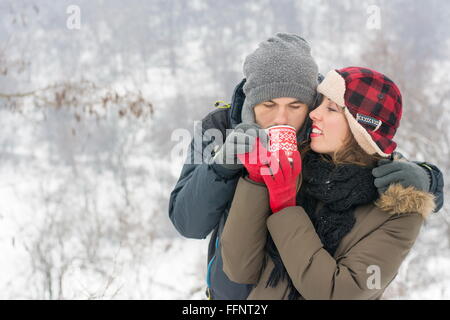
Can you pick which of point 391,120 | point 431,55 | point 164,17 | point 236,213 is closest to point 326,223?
point 236,213

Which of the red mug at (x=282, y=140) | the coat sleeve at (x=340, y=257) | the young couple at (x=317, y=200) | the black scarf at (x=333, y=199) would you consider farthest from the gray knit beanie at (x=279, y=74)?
the coat sleeve at (x=340, y=257)

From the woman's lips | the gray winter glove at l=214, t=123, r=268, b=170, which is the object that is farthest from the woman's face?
the gray winter glove at l=214, t=123, r=268, b=170

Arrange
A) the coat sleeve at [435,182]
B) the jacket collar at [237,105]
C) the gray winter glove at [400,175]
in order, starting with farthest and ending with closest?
the jacket collar at [237,105] < the coat sleeve at [435,182] < the gray winter glove at [400,175]

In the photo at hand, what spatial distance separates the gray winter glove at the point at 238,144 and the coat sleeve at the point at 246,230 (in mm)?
76

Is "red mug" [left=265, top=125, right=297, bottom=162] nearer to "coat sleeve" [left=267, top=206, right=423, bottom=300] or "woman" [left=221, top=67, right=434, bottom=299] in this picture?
"woman" [left=221, top=67, right=434, bottom=299]

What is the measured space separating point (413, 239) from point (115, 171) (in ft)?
91.1

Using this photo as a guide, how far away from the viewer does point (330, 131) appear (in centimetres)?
149

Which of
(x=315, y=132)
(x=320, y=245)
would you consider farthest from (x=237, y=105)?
(x=320, y=245)

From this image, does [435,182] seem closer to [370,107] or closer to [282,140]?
[370,107]

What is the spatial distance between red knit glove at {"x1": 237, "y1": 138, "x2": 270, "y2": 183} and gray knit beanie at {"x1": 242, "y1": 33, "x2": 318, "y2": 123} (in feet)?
1.04

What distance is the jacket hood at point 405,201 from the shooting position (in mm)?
1284

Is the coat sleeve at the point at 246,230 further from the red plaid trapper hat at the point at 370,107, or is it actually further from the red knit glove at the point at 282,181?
the red plaid trapper hat at the point at 370,107

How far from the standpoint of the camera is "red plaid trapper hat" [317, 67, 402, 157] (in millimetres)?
1436

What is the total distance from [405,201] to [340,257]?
0.28 meters
